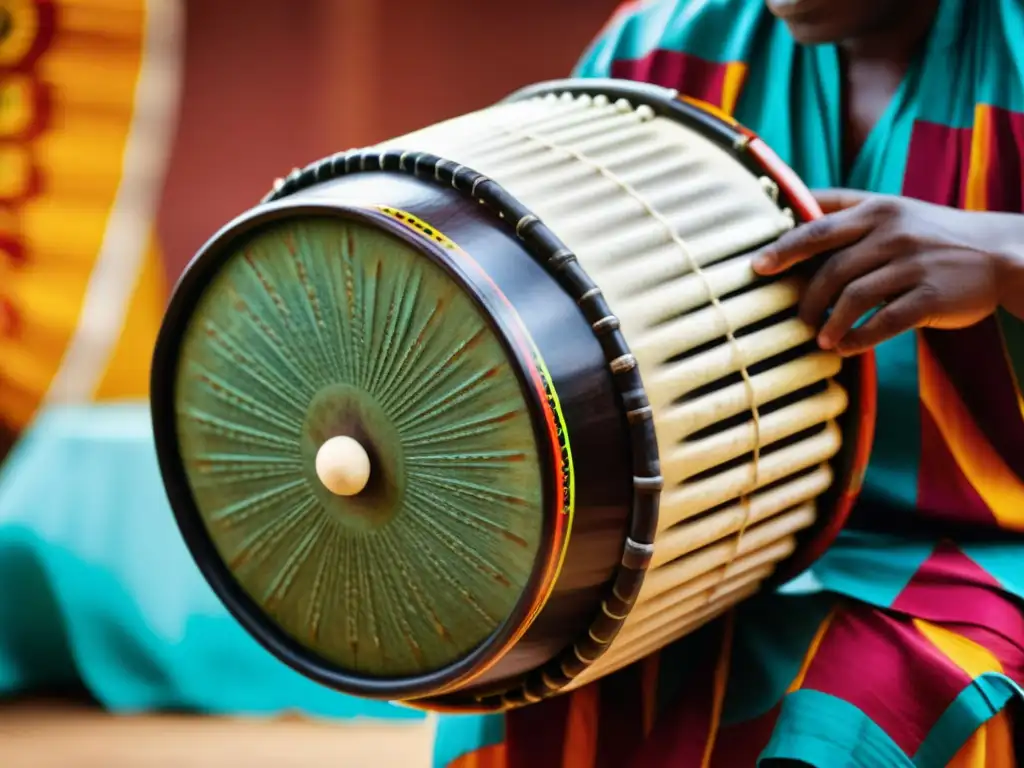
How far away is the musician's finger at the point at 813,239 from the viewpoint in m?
1.05

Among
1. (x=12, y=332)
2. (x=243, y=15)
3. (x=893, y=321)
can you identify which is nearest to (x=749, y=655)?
(x=893, y=321)

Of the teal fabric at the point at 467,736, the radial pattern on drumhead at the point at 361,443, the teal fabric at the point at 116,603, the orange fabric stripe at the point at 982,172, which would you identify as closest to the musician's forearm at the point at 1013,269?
the orange fabric stripe at the point at 982,172

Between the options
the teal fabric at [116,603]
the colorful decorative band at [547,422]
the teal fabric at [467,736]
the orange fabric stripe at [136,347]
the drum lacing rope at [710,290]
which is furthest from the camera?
the orange fabric stripe at [136,347]

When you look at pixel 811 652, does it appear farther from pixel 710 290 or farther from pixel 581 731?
pixel 710 290

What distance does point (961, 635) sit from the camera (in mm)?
1118

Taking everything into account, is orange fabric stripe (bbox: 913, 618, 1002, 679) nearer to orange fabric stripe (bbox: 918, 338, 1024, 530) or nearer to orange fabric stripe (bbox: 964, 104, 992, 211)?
orange fabric stripe (bbox: 918, 338, 1024, 530)

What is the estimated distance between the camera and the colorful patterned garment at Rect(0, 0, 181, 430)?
2203 mm

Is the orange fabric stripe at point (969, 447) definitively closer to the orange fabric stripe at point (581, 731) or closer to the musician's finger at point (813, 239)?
the musician's finger at point (813, 239)

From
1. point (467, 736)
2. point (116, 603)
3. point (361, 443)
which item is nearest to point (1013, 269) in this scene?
point (361, 443)

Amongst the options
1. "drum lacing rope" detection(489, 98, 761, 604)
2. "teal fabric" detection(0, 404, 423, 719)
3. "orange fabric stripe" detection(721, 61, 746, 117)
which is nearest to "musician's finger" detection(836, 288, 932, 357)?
"drum lacing rope" detection(489, 98, 761, 604)

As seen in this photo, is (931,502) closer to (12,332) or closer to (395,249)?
(395,249)

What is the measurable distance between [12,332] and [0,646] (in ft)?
2.14

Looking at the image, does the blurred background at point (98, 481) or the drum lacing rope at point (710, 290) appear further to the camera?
the blurred background at point (98, 481)

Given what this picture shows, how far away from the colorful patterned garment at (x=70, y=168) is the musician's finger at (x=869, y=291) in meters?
1.65
